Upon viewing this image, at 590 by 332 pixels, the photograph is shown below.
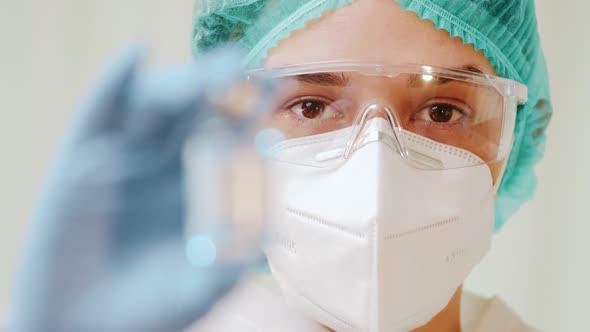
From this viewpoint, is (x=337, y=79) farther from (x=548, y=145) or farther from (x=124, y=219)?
(x=548, y=145)

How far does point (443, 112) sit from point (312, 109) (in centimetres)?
25

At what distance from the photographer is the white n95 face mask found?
775 millimetres

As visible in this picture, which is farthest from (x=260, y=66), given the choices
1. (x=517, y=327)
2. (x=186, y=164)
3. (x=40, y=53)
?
(x=40, y=53)

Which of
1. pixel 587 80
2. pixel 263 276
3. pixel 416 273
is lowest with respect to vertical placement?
pixel 263 276

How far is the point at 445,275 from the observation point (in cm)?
86

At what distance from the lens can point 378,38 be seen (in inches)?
33.6

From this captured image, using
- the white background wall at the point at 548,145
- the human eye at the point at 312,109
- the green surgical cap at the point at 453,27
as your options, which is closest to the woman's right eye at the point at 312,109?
the human eye at the point at 312,109

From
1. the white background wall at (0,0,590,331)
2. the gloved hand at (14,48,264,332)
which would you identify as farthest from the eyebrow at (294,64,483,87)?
the white background wall at (0,0,590,331)

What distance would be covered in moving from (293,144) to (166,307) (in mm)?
452

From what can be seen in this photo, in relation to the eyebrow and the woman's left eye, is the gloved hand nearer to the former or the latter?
the eyebrow

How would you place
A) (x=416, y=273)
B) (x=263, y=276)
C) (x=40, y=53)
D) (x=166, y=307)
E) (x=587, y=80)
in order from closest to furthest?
(x=166, y=307) → (x=416, y=273) → (x=263, y=276) → (x=587, y=80) → (x=40, y=53)

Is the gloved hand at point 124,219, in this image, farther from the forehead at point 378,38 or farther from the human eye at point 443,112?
the human eye at point 443,112

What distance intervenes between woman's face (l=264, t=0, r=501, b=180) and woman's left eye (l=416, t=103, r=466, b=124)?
3.0 inches

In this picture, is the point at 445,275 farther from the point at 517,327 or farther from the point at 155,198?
the point at 155,198
